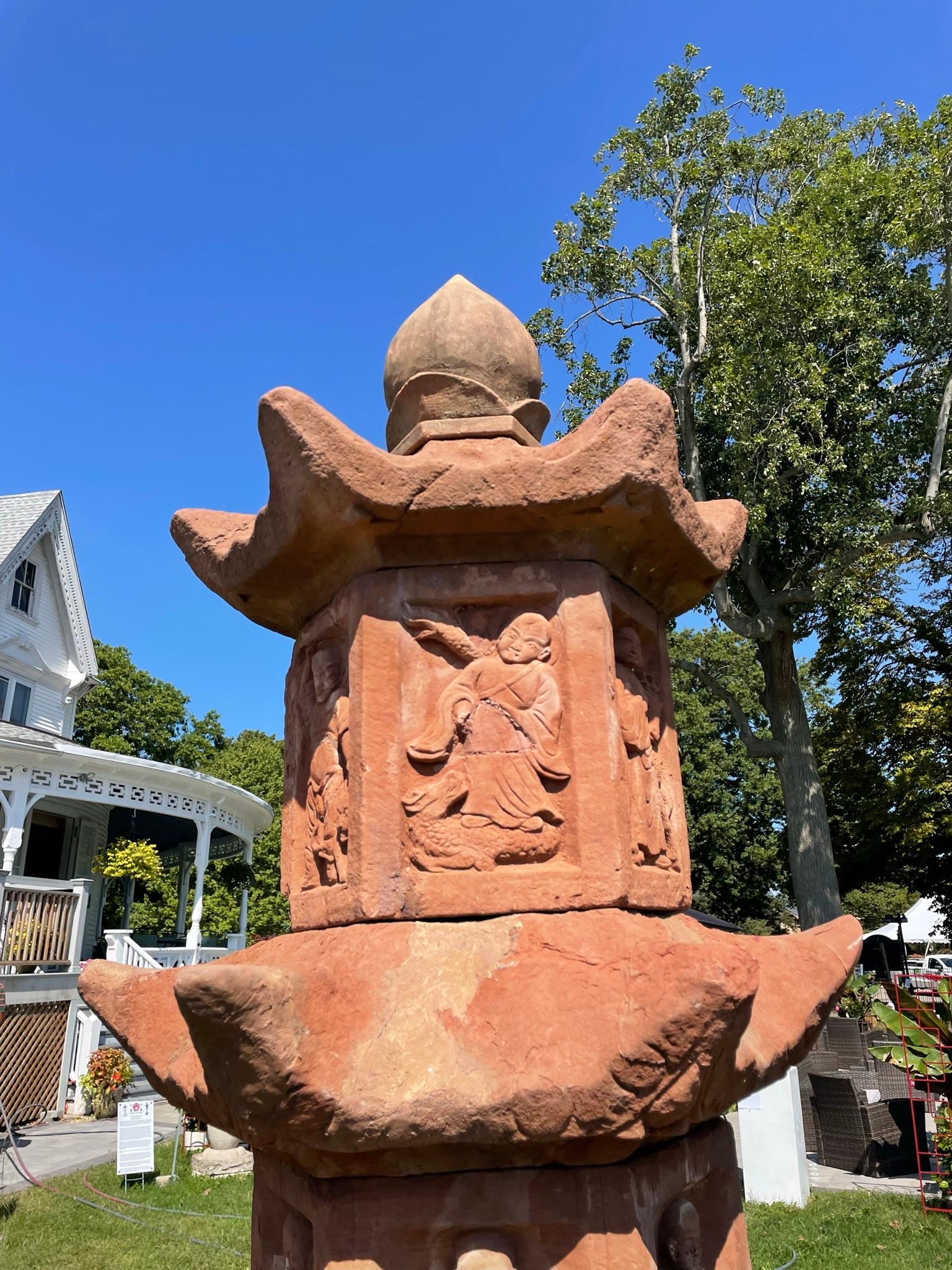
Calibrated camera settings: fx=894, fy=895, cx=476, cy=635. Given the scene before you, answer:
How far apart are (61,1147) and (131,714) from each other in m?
22.8

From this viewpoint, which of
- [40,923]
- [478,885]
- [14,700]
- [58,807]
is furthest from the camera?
[14,700]

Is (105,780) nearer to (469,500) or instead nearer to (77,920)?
(77,920)

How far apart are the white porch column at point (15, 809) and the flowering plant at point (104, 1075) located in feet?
10.8

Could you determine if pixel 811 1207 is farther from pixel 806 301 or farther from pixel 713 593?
pixel 806 301

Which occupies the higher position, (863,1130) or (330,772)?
(330,772)

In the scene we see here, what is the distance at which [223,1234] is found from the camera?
24.4 feet

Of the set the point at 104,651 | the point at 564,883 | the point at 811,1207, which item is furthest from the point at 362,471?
the point at 104,651

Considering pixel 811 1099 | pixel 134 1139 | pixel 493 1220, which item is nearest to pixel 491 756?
pixel 493 1220

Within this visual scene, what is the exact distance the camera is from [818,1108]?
9719mm

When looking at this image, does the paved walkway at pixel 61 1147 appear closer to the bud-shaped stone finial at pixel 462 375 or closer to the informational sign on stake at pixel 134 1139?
the informational sign on stake at pixel 134 1139

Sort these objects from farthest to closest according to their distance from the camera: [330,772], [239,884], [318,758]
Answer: [239,884], [318,758], [330,772]

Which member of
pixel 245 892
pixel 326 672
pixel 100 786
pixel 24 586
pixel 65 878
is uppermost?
pixel 24 586

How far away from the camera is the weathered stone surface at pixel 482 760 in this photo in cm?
293

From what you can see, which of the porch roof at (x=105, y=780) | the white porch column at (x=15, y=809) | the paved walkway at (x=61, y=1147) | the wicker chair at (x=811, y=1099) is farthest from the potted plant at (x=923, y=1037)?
the porch roof at (x=105, y=780)
